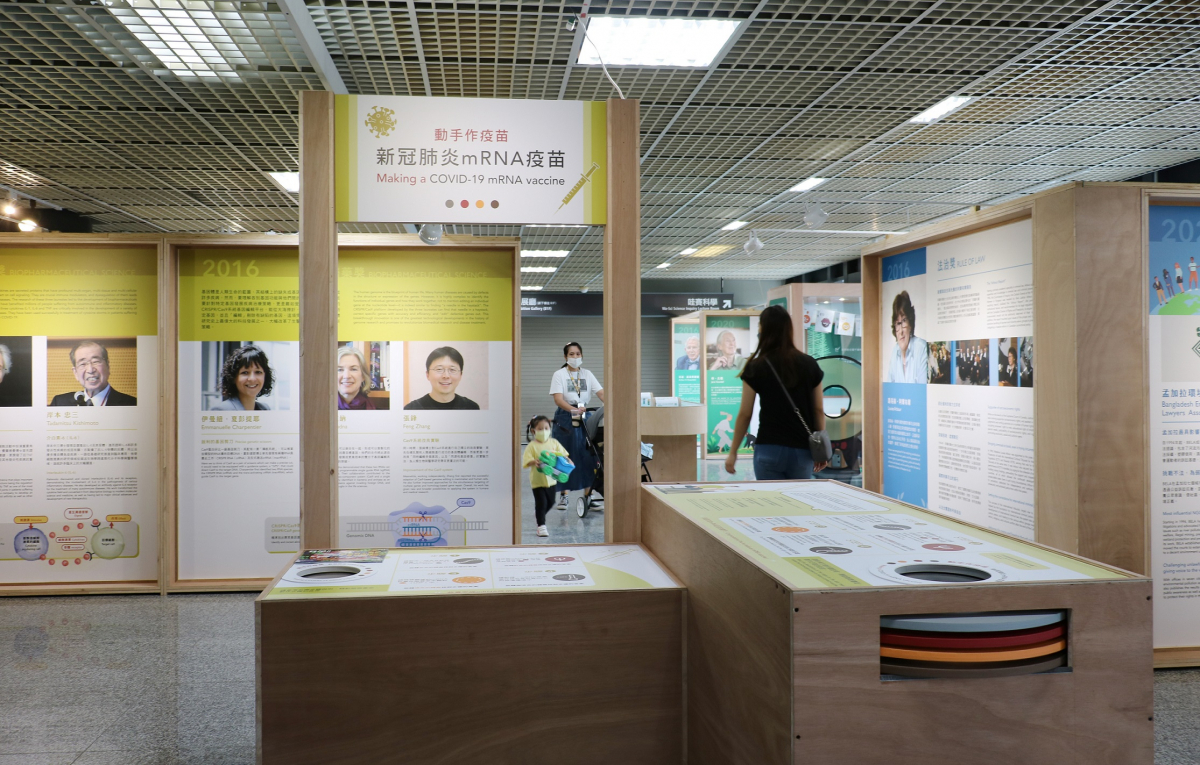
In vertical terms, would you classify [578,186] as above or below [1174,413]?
above

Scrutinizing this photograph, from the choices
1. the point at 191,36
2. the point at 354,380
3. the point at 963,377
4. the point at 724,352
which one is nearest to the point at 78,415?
the point at 354,380

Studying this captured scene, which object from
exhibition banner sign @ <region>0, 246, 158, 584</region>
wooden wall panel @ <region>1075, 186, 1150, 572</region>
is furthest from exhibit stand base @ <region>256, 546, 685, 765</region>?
exhibition banner sign @ <region>0, 246, 158, 584</region>

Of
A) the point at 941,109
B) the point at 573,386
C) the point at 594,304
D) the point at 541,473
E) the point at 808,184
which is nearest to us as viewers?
the point at 941,109

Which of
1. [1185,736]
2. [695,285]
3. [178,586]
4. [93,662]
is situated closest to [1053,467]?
[1185,736]

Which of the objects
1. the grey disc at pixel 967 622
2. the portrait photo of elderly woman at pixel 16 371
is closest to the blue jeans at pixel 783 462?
the grey disc at pixel 967 622

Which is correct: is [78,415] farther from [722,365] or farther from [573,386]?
[722,365]

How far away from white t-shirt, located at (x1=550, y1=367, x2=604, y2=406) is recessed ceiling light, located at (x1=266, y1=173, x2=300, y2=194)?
2.77 metres

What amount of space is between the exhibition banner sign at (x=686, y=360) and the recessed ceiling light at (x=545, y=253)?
2.53 meters

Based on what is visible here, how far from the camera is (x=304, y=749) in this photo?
6.48ft

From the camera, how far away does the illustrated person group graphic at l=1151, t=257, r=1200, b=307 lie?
3357 mm

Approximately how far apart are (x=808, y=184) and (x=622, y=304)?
5.47 m

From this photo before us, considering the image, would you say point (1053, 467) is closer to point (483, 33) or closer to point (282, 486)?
point (483, 33)

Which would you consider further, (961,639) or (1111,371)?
(1111,371)

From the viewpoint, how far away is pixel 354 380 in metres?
4.74
